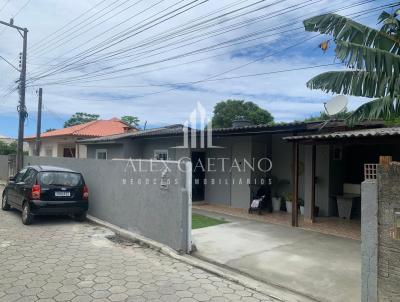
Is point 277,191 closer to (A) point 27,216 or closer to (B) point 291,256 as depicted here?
(B) point 291,256

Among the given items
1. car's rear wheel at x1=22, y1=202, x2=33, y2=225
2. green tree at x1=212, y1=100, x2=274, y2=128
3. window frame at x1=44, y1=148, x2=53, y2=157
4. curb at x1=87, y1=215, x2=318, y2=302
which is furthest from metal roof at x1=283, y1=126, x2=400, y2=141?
green tree at x1=212, y1=100, x2=274, y2=128

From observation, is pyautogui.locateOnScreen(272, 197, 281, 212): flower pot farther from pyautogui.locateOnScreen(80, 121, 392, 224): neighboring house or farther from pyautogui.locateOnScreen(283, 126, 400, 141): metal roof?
pyautogui.locateOnScreen(283, 126, 400, 141): metal roof

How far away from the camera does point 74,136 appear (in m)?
26.0

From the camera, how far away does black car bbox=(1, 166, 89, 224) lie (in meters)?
9.77

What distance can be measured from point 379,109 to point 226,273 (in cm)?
391

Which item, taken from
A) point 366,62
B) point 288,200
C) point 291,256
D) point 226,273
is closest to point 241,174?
point 288,200

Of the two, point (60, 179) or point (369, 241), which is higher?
point (60, 179)

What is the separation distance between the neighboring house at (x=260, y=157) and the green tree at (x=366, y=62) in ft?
9.23

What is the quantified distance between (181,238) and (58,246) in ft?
8.45

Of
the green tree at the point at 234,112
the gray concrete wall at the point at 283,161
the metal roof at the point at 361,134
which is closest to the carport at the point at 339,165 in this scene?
the metal roof at the point at 361,134

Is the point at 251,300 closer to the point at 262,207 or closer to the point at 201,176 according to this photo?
the point at 262,207

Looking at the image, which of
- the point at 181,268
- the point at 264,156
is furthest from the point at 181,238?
the point at 264,156

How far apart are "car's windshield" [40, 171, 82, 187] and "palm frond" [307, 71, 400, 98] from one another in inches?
274

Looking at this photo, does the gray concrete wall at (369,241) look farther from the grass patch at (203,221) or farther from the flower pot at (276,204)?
the flower pot at (276,204)
